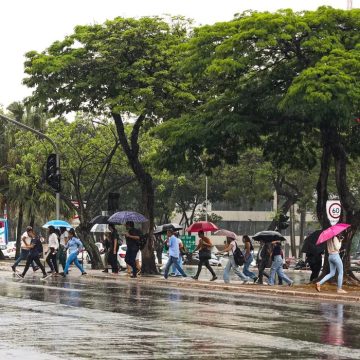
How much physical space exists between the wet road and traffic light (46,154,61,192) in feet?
48.5

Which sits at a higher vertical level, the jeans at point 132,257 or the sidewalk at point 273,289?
the jeans at point 132,257

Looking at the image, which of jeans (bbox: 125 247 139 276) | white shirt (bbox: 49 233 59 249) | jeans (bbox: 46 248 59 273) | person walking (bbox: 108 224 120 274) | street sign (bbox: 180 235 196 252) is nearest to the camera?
jeans (bbox: 125 247 139 276)

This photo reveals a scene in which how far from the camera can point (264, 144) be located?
103 ft

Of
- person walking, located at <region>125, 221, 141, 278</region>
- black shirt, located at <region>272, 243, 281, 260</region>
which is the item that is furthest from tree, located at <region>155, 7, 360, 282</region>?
person walking, located at <region>125, 221, 141, 278</region>

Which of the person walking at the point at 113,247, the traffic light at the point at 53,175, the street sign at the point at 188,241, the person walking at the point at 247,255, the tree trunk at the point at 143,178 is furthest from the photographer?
the street sign at the point at 188,241

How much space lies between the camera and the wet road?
11727 mm

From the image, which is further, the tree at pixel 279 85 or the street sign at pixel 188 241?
the street sign at pixel 188 241

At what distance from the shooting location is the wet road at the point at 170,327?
11727 millimetres

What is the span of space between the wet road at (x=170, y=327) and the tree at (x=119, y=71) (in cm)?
1186

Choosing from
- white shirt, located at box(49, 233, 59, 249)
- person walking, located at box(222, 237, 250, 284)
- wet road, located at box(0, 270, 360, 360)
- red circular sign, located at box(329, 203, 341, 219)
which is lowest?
wet road, located at box(0, 270, 360, 360)

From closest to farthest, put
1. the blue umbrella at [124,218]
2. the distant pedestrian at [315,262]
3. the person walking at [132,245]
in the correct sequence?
the distant pedestrian at [315,262] → the person walking at [132,245] → the blue umbrella at [124,218]

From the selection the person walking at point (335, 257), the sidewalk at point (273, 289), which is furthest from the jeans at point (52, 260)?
the person walking at point (335, 257)

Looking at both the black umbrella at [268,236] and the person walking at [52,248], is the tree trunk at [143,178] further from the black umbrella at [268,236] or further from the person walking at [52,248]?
the black umbrella at [268,236]

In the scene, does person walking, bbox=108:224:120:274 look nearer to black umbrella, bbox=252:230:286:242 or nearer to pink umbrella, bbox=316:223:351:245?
black umbrella, bbox=252:230:286:242
